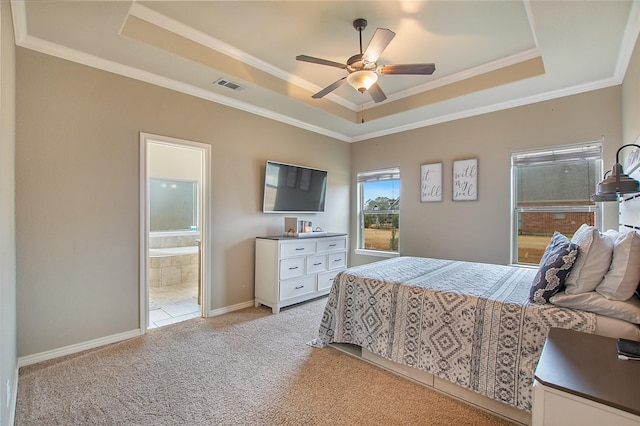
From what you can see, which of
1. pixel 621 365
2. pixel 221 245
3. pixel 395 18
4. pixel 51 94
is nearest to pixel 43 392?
pixel 221 245

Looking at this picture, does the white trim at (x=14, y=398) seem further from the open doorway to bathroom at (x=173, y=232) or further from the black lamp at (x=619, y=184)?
the black lamp at (x=619, y=184)

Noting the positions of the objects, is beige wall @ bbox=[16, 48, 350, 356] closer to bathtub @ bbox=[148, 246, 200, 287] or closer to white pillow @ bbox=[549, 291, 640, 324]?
bathtub @ bbox=[148, 246, 200, 287]

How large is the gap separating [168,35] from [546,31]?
3159 mm

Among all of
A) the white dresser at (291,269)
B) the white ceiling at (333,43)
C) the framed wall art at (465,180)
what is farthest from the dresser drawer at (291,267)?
the framed wall art at (465,180)

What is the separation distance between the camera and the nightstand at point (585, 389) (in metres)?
0.89

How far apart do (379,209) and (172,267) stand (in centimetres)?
374

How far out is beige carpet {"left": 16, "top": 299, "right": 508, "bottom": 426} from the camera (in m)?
1.83

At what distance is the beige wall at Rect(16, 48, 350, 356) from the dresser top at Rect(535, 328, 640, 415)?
3323 millimetres

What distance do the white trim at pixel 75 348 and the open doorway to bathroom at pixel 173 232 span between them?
157mm

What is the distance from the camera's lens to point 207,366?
7.98 feet

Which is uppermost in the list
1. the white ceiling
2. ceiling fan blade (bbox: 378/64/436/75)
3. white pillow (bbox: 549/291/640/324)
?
the white ceiling

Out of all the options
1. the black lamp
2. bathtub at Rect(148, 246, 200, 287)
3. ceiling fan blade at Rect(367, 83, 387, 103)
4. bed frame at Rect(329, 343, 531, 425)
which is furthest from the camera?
bathtub at Rect(148, 246, 200, 287)

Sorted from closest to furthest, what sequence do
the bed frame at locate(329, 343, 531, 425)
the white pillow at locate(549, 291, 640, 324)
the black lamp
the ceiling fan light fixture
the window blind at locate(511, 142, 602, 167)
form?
the white pillow at locate(549, 291, 640, 324) → the black lamp → the bed frame at locate(329, 343, 531, 425) → the ceiling fan light fixture → the window blind at locate(511, 142, 602, 167)

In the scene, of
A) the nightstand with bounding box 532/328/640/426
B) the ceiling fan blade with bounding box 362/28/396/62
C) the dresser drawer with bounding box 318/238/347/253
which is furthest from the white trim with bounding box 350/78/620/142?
the nightstand with bounding box 532/328/640/426
